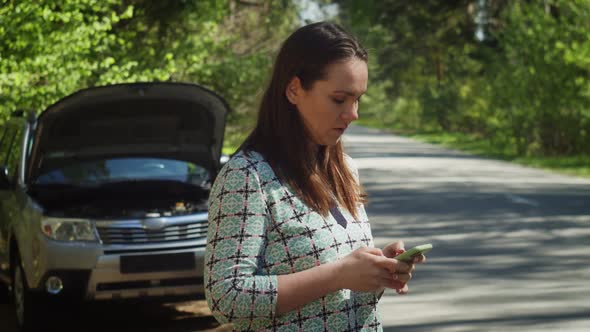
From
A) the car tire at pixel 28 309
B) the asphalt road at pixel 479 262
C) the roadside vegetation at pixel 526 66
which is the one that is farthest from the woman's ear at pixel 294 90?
the roadside vegetation at pixel 526 66

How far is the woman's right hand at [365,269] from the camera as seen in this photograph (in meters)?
2.60

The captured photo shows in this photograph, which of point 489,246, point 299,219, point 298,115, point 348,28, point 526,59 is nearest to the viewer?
point 299,219

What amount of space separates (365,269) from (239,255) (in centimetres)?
28

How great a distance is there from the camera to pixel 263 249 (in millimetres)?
2662

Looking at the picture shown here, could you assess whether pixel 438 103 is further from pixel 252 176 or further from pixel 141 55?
pixel 252 176

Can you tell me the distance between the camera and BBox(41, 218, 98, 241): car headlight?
332 inches

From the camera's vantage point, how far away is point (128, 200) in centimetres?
882

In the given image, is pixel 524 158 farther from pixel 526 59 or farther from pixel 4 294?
pixel 4 294

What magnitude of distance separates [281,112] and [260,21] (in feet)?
82.6

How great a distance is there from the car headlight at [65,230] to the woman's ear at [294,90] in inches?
232

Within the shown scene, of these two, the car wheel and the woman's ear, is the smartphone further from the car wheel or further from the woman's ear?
the car wheel

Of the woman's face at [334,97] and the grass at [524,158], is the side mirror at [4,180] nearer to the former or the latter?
the woman's face at [334,97]

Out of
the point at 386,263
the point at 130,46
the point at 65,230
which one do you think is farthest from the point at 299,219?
the point at 130,46

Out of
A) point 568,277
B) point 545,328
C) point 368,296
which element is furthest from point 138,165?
point 368,296
